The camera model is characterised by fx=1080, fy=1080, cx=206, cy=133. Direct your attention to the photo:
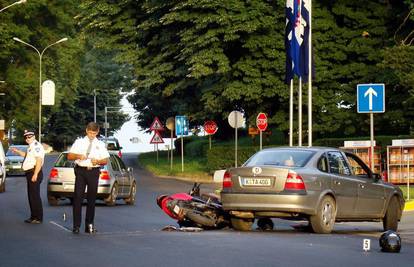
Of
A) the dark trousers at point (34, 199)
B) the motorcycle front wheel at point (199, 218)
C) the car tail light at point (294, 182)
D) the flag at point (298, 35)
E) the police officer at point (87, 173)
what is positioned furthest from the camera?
the flag at point (298, 35)

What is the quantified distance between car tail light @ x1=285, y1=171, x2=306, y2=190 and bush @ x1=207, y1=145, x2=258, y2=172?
28551mm

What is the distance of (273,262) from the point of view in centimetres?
1252

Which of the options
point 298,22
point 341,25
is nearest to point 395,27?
point 341,25

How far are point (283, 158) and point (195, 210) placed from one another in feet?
5.67

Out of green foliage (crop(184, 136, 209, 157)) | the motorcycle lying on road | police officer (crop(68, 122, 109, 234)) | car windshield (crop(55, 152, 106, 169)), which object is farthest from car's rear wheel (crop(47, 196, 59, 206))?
green foliage (crop(184, 136, 209, 157))

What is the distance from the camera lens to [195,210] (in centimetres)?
1830

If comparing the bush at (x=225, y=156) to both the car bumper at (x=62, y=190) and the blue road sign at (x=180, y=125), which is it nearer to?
the blue road sign at (x=180, y=125)

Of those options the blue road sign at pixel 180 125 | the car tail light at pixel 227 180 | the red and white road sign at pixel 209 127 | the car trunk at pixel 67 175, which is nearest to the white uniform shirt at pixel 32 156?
the car tail light at pixel 227 180

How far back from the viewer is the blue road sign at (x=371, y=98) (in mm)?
26828

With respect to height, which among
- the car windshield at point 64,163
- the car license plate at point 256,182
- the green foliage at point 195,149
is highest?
the green foliage at point 195,149

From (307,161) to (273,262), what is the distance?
579 centimetres

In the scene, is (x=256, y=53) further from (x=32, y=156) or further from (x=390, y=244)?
(x=390, y=244)

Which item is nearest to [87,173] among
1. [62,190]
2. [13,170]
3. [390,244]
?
[390,244]

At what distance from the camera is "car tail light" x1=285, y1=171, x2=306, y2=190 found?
17.5m
